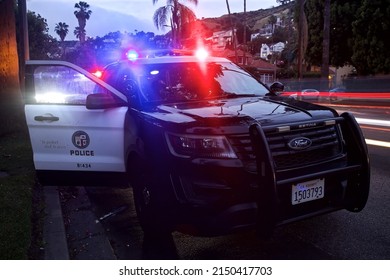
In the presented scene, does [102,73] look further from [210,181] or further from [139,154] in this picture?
[210,181]

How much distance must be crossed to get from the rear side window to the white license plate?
8.02 ft

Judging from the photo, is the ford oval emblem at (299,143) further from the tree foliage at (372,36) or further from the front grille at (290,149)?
the tree foliage at (372,36)

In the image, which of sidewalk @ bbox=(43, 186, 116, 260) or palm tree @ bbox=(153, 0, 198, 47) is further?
palm tree @ bbox=(153, 0, 198, 47)

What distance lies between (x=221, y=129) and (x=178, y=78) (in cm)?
161

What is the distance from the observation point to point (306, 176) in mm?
3193

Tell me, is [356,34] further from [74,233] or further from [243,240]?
[74,233]

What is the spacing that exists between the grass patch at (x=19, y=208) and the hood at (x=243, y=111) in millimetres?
1585

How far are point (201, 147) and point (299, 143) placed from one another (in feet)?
2.63

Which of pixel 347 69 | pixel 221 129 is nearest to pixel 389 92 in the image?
pixel 347 69

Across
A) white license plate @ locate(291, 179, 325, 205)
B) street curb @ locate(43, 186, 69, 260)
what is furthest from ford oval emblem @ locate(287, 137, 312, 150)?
street curb @ locate(43, 186, 69, 260)

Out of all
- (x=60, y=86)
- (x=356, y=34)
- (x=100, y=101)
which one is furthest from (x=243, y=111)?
(x=356, y=34)

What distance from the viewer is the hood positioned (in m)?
3.34

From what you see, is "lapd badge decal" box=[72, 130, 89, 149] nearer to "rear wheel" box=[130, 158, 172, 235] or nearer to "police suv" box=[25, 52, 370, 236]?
"police suv" box=[25, 52, 370, 236]

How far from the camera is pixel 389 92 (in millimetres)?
24562
